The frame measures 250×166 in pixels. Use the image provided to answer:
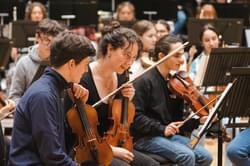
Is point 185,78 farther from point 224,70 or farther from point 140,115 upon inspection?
point 224,70

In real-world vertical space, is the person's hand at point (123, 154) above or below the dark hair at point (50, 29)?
below

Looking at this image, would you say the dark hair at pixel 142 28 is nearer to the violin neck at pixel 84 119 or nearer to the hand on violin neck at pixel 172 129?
the hand on violin neck at pixel 172 129

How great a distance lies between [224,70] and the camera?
4.19 metres

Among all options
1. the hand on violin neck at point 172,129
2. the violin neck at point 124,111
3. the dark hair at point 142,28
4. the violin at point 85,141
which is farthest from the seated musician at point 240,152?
the dark hair at point 142,28

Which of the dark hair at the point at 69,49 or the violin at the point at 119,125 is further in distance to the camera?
the violin at the point at 119,125

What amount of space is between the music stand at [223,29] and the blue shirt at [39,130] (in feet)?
13.6

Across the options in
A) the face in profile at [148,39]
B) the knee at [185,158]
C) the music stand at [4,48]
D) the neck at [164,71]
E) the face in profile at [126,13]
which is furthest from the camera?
the face in profile at [126,13]

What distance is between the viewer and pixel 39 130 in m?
2.38

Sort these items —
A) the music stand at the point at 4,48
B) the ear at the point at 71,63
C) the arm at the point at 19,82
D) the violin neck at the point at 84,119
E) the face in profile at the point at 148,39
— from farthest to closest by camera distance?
the face in profile at the point at 148,39 < the music stand at the point at 4,48 < the arm at the point at 19,82 < the violin neck at the point at 84,119 < the ear at the point at 71,63

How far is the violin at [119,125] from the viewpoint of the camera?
10.3 feet

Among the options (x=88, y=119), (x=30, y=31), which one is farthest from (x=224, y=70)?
(x=30, y=31)

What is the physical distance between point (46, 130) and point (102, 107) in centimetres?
87

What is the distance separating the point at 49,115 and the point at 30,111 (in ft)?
0.29

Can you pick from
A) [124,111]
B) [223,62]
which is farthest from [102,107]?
[223,62]
